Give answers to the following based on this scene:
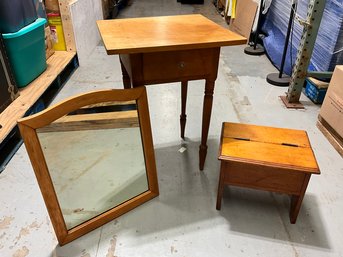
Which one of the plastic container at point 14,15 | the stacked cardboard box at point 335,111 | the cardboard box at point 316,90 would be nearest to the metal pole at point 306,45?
the cardboard box at point 316,90

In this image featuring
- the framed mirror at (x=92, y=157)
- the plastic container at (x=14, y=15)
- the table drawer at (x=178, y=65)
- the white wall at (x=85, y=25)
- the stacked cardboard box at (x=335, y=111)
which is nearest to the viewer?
the framed mirror at (x=92, y=157)

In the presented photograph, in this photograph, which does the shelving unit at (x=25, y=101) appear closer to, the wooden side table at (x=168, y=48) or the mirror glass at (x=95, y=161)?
the mirror glass at (x=95, y=161)

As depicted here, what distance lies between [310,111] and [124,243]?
185 centimetres

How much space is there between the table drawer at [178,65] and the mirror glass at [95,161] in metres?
0.20

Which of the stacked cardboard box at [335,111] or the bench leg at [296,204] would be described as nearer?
the bench leg at [296,204]

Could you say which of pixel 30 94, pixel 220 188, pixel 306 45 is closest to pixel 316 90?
pixel 306 45

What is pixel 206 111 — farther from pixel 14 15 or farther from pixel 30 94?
pixel 14 15

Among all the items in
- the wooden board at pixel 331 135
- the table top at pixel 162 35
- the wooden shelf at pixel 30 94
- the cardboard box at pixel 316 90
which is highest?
the table top at pixel 162 35

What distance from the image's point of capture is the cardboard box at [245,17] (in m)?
3.55

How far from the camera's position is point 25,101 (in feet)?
6.52

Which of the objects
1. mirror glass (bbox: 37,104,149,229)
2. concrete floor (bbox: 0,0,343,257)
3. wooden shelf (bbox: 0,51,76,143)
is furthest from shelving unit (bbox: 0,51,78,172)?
mirror glass (bbox: 37,104,149,229)

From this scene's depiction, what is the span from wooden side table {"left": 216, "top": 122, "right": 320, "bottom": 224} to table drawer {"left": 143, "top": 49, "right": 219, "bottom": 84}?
0.36 m

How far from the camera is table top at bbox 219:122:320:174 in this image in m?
1.20

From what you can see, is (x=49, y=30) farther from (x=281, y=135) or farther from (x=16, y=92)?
(x=281, y=135)
